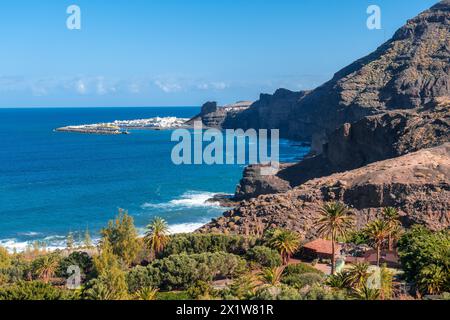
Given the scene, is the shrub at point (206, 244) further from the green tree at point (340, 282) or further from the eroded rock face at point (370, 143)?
the eroded rock face at point (370, 143)

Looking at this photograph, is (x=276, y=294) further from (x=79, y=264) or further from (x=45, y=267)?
(x=45, y=267)

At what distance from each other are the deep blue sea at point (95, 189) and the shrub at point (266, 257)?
30.4m

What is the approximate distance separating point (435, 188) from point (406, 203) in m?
3.98

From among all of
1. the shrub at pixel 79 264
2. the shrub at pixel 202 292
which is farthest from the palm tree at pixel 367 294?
the shrub at pixel 79 264

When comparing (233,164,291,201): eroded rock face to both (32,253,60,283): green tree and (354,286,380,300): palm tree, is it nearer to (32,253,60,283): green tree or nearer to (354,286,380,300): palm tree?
(32,253,60,283): green tree

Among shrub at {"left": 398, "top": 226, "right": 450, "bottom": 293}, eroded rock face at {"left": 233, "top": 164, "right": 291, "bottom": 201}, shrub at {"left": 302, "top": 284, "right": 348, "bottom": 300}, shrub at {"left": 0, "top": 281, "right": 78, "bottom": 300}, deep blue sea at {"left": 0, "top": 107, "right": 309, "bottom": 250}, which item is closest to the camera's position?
shrub at {"left": 302, "top": 284, "right": 348, "bottom": 300}

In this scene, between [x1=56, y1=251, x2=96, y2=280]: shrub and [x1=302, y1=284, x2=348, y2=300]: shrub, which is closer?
[x1=302, y1=284, x2=348, y2=300]: shrub

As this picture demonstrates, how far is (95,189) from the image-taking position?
105562 millimetres

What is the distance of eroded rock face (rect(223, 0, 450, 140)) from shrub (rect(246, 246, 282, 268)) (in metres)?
96.8

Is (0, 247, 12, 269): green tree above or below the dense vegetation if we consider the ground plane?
below

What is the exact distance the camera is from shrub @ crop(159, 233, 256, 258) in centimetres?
4919

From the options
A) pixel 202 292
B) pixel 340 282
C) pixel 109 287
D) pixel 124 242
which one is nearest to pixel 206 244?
pixel 124 242

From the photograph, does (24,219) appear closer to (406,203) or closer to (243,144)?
(406,203)

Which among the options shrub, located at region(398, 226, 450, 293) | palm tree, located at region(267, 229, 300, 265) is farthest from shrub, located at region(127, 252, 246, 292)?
shrub, located at region(398, 226, 450, 293)
